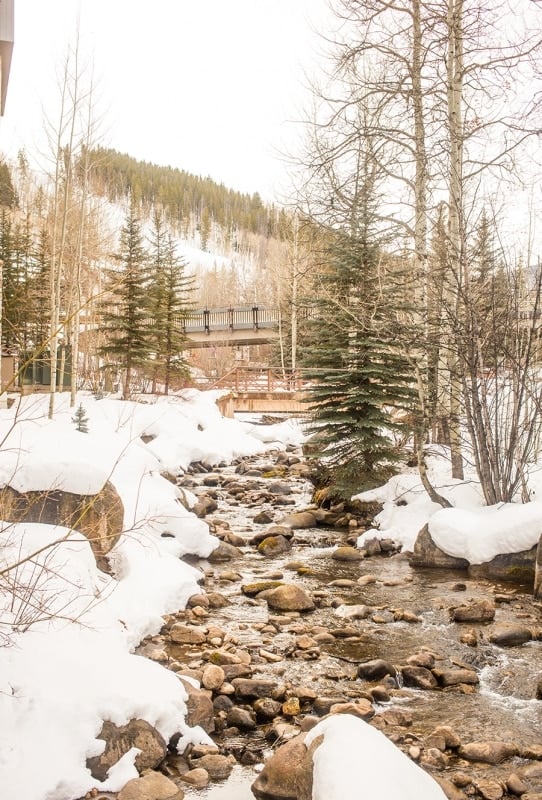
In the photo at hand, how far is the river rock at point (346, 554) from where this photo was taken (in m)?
9.63

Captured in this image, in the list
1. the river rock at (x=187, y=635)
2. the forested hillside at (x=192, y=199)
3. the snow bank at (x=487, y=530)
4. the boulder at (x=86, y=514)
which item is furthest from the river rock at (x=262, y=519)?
the forested hillside at (x=192, y=199)

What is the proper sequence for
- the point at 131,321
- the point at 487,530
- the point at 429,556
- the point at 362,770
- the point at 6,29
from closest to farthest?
1. the point at 362,770
2. the point at 487,530
3. the point at 429,556
4. the point at 6,29
5. the point at 131,321

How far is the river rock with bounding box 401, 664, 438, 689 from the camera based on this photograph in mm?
5621

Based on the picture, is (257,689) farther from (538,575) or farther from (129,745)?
(538,575)

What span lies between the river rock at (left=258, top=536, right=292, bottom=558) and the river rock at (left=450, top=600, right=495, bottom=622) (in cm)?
328

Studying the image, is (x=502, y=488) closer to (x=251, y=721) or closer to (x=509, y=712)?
(x=509, y=712)

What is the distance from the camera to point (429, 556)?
30.4 feet

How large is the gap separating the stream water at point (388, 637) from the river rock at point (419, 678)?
0.32 ft

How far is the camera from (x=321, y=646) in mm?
6441

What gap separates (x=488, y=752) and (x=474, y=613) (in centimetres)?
266

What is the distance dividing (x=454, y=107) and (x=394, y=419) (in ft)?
18.6

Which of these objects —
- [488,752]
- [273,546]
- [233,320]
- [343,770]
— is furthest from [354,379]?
[233,320]

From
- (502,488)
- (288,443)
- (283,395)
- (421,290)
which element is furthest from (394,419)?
(283,395)

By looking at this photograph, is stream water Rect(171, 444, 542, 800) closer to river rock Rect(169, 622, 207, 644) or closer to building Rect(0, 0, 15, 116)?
river rock Rect(169, 622, 207, 644)
